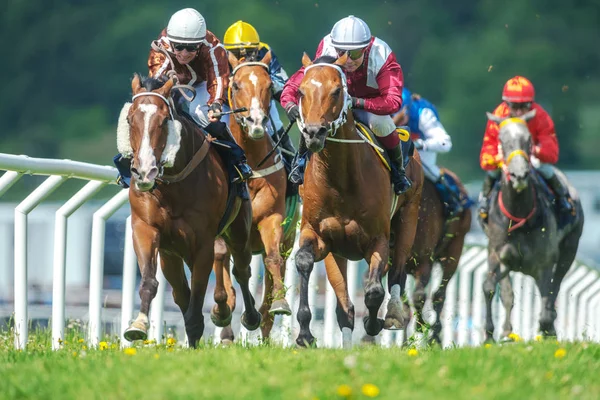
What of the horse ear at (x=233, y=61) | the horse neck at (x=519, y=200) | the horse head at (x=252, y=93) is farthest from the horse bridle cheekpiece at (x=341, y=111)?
the horse neck at (x=519, y=200)

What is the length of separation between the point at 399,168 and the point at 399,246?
2.29ft

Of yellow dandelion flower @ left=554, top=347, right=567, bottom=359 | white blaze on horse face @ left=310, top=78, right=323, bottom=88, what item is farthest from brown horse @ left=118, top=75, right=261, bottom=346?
yellow dandelion flower @ left=554, top=347, right=567, bottom=359

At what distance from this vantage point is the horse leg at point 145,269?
8328mm

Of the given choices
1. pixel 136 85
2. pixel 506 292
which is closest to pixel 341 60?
pixel 136 85

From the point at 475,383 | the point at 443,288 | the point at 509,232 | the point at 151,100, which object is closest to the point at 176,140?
the point at 151,100

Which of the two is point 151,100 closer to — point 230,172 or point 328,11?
point 230,172

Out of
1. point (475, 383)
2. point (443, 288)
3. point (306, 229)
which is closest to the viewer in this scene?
point (475, 383)

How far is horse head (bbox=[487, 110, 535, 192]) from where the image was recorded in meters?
13.1

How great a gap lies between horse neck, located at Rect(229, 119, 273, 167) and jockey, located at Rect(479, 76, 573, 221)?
11.1 ft

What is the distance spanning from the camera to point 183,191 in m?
9.02

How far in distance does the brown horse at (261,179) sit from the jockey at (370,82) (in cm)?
75

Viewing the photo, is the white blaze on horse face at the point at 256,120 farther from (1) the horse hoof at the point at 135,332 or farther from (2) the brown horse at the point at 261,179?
(1) the horse hoof at the point at 135,332

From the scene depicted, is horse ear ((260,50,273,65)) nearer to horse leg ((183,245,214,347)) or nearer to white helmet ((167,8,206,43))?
white helmet ((167,8,206,43))

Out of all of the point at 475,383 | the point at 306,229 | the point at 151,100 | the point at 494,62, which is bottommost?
the point at 475,383
